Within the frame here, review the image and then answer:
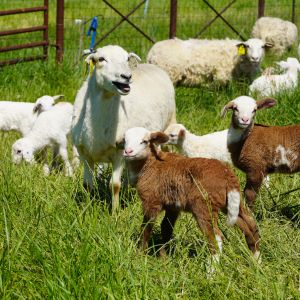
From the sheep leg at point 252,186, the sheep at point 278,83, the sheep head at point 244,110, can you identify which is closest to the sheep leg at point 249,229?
the sheep leg at point 252,186

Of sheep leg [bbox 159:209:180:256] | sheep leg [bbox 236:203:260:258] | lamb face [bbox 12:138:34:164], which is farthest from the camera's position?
lamb face [bbox 12:138:34:164]

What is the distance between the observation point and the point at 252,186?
219 inches

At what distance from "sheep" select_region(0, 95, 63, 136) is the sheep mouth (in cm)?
213

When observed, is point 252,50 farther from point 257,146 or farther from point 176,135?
point 257,146

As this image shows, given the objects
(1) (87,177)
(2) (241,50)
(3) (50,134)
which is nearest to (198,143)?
(1) (87,177)

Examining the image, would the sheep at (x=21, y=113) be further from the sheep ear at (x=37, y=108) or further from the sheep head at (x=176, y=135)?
the sheep head at (x=176, y=135)

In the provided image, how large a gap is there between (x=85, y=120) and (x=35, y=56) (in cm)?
466

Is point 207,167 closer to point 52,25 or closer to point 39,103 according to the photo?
point 39,103

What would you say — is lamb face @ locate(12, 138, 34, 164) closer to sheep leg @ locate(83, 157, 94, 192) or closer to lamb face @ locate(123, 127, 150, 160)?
sheep leg @ locate(83, 157, 94, 192)

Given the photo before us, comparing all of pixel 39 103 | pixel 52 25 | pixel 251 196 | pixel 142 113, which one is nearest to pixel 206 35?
pixel 52 25

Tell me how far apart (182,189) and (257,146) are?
1.30m

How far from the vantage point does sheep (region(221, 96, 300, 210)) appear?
216 inches

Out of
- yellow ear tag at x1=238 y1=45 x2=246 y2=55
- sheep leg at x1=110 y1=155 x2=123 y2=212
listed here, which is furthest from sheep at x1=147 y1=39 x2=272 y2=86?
sheep leg at x1=110 y1=155 x2=123 y2=212

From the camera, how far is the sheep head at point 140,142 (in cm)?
468
